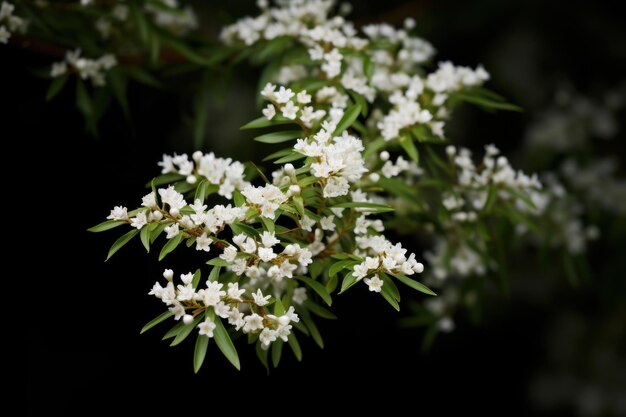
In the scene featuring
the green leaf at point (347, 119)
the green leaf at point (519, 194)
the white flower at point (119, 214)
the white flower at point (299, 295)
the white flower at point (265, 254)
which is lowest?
the green leaf at point (519, 194)

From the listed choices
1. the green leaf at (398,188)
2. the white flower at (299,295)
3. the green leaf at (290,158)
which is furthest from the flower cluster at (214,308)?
the green leaf at (398,188)

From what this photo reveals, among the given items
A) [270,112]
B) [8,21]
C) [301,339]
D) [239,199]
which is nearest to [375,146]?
[270,112]

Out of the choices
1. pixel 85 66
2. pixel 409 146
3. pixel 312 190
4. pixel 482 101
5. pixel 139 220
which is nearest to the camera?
pixel 139 220

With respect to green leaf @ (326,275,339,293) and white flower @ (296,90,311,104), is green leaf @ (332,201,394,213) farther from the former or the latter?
white flower @ (296,90,311,104)

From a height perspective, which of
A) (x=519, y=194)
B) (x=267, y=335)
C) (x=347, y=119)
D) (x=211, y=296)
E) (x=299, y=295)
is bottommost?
(x=519, y=194)

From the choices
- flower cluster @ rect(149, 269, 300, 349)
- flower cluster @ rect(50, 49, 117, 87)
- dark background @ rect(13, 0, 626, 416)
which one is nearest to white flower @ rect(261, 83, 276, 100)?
flower cluster @ rect(149, 269, 300, 349)

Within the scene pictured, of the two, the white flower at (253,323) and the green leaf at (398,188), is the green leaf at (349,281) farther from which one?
the green leaf at (398,188)

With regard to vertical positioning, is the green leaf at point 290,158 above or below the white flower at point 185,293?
above

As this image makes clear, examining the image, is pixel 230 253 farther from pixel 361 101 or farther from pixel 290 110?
pixel 361 101

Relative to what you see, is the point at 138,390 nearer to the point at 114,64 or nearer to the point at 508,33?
the point at 114,64
